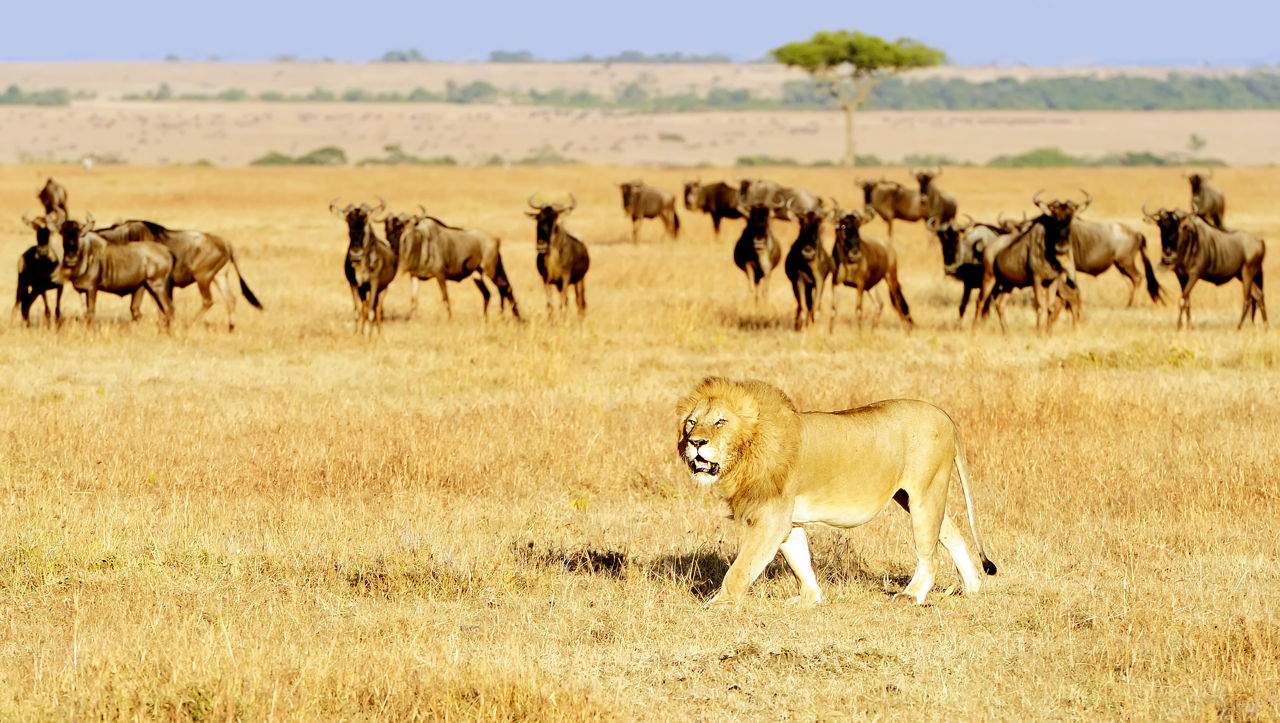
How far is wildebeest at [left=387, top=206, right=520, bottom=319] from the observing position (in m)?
20.3

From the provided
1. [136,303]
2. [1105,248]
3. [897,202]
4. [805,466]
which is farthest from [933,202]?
[805,466]

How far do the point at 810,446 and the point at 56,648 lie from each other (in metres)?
3.31

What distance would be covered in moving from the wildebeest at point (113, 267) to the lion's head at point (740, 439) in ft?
40.9

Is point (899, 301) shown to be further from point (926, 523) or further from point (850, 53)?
point (850, 53)

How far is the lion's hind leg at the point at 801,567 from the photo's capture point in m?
7.47

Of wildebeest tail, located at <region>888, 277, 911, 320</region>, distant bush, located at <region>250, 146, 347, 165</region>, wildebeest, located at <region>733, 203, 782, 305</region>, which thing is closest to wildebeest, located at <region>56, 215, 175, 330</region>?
wildebeest, located at <region>733, 203, 782, 305</region>

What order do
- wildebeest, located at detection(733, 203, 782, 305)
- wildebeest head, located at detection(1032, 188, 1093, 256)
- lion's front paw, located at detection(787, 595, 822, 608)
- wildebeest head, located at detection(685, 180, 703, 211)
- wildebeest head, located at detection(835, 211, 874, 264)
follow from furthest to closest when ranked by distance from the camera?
wildebeest head, located at detection(685, 180, 703, 211)
wildebeest, located at detection(733, 203, 782, 305)
wildebeest head, located at detection(835, 211, 874, 264)
wildebeest head, located at detection(1032, 188, 1093, 256)
lion's front paw, located at detection(787, 595, 822, 608)

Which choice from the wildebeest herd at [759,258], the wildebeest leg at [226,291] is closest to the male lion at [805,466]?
the wildebeest herd at [759,258]

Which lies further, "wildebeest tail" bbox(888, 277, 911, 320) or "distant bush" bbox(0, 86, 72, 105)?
"distant bush" bbox(0, 86, 72, 105)

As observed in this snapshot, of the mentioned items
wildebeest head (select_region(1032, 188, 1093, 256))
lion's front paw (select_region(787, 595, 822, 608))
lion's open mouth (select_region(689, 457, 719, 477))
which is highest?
lion's open mouth (select_region(689, 457, 719, 477))

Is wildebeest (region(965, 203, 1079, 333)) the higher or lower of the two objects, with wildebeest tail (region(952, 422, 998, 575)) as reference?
lower

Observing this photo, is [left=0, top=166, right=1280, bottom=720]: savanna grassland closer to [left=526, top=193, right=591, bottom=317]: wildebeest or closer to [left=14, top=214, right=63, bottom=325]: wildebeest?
[left=14, top=214, right=63, bottom=325]: wildebeest

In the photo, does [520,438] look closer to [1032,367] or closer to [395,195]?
[1032,367]

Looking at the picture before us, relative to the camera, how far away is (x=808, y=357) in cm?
1688
